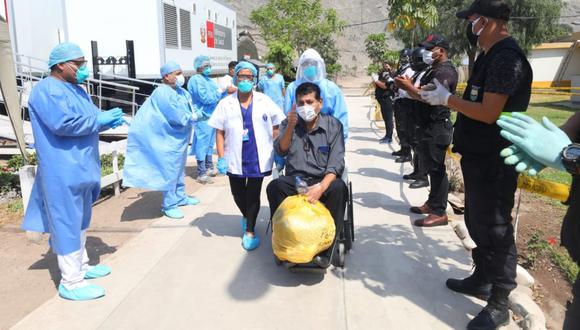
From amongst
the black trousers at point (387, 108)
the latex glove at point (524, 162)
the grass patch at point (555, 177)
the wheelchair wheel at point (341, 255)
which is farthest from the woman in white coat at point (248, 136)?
the black trousers at point (387, 108)

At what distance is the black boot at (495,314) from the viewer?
280 cm

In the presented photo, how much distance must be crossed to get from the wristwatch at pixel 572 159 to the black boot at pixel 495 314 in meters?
1.28

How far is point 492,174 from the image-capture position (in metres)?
2.74

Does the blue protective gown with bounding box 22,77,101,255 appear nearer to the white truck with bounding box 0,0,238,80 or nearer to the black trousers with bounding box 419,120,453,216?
the black trousers with bounding box 419,120,453,216

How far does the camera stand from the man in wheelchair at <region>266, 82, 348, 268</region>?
371 centimetres

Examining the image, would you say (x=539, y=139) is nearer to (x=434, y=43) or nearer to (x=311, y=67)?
(x=311, y=67)

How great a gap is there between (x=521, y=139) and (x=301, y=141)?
6.95 ft

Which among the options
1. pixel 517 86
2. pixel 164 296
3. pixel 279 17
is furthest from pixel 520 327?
pixel 279 17

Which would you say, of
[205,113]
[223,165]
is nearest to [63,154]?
[223,165]

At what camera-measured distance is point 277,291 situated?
11.3 feet

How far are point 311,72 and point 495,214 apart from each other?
2294 millimetres

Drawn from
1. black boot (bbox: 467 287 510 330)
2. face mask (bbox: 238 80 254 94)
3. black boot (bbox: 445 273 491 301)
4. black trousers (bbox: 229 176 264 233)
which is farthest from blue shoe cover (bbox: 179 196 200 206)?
black boot (bbox: 467 287 510 330)

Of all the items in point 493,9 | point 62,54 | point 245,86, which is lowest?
point 245,86

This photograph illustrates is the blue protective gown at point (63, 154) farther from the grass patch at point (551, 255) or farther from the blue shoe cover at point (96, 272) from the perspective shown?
the grass patch at point (551, 255)
